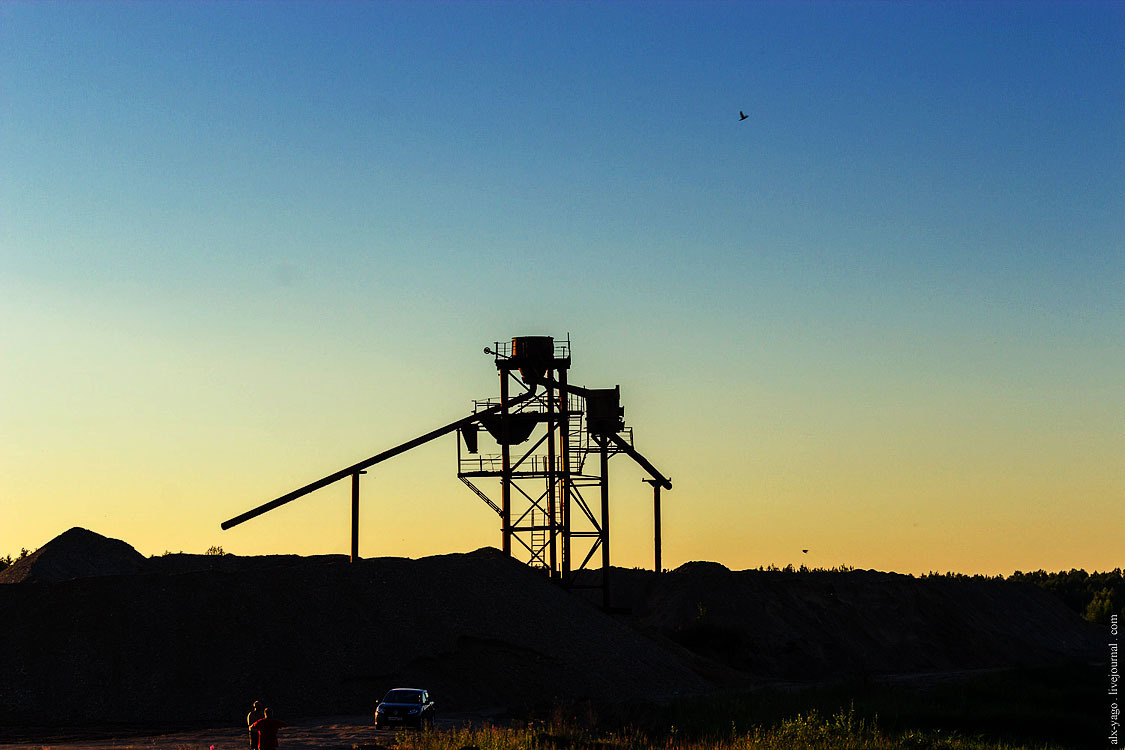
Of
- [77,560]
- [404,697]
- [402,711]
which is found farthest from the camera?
[77,560]

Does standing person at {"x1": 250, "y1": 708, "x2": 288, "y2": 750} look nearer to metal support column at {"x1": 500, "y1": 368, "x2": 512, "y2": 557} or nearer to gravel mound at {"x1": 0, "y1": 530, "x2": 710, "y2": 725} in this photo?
gravel mound at {"x1": 0, "y1": 530, "x2": 710, "y2": 725}

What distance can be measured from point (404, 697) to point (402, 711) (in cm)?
58

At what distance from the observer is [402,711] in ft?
118

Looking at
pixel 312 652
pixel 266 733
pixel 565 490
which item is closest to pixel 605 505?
pixel 565 490

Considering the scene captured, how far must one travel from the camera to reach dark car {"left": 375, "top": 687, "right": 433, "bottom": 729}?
35.9 metres

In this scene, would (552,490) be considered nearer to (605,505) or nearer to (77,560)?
(605,505)

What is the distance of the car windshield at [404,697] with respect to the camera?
36406 millimetres

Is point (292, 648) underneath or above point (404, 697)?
above

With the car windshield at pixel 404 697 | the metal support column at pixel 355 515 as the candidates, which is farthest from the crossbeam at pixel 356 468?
the car windshield at pixel 404 697

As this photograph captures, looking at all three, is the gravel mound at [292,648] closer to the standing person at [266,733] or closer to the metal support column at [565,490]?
the metal support column at [565,490]

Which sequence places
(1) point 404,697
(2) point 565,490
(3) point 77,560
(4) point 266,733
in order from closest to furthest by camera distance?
(4) point 266,733 < (1) point 404,697 < (2) point 565,490 < (3) point 77,560

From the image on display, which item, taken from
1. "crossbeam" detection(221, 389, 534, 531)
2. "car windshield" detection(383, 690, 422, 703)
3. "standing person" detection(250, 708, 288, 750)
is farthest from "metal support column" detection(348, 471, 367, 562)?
"standing person" detection(250, 708, 288, 750)

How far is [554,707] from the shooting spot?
3866cm

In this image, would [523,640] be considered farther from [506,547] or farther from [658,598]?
[658,598]
